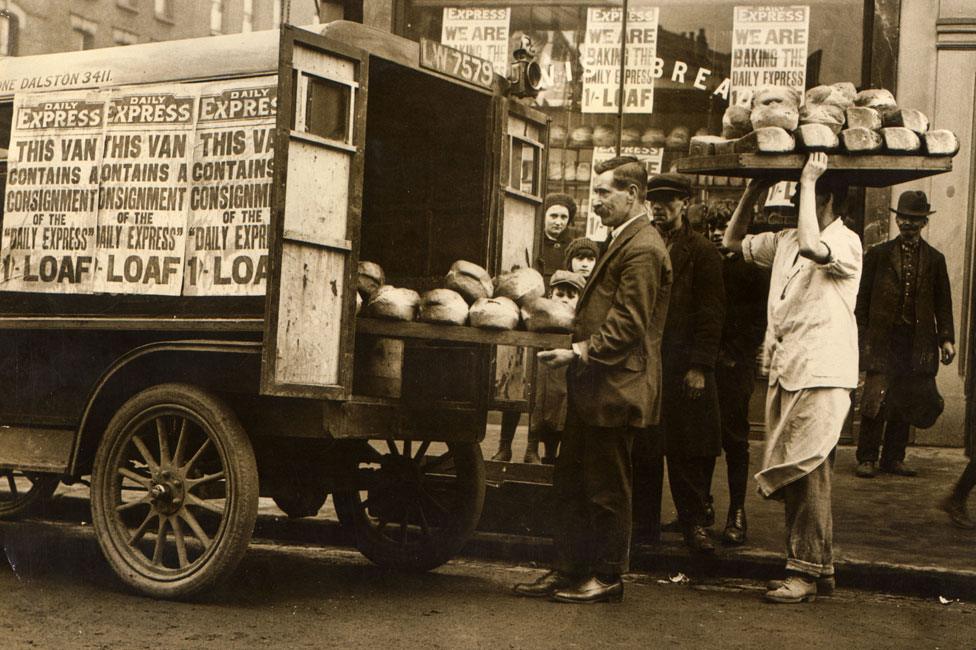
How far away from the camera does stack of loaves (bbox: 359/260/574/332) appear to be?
5633mm

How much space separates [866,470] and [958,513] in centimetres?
182

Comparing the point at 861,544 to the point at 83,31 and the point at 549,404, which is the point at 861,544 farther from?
the point at 83,31

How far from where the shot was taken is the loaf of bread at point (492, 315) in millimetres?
5730

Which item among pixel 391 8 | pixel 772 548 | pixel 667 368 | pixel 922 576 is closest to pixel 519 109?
pixel 667 368

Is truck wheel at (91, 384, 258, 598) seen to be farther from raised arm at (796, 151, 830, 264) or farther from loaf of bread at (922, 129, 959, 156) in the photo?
loaf of bread at (922, 129, 959, 156)

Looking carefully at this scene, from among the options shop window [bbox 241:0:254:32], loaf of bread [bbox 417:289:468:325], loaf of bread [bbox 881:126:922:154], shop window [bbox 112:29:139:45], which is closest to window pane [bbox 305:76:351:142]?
loaf of bread [bbox 417:289:468:325]

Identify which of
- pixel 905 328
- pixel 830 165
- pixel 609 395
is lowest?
pixel 609 395

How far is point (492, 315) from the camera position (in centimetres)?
573

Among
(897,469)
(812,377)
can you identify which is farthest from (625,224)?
(897,469)

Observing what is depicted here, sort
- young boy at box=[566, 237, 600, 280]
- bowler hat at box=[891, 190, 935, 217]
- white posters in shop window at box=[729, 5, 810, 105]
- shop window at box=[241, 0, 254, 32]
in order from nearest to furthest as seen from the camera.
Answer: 1. young boy at box=[566, 237, 600, 280]
2. bowler hat at box=[891, 190, 935, 217]
3. shop window at box=[241, 0, 254, 32]
4. white posters in shop window at box=[729, 5, 810, 105]

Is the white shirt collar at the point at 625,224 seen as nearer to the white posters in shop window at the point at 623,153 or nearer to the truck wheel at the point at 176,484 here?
the truck wheel at the point at 176,484

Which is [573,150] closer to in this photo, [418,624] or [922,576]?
[922,576]

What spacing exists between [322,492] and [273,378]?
1126 mm

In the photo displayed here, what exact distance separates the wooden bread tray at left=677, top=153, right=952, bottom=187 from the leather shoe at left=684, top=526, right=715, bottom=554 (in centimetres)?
194
